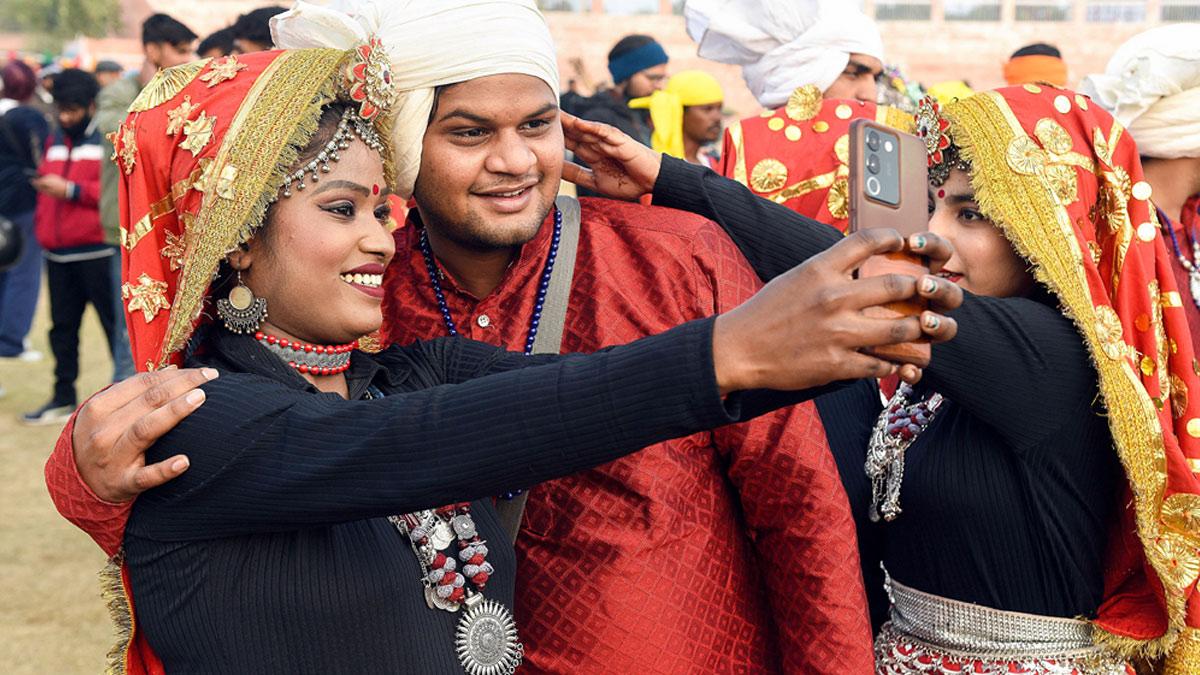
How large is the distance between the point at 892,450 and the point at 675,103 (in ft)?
19.2

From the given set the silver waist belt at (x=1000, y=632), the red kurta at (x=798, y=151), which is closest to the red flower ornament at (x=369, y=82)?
the silver waist belt at (x=1000, y=632)

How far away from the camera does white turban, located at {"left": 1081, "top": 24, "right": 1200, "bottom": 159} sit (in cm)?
339

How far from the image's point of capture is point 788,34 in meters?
4.75

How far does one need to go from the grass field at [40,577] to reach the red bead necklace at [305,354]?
10.8ft

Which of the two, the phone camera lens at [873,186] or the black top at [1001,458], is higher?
the phone camera lens at [873,186]

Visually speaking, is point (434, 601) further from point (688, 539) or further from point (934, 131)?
point (934, 131)

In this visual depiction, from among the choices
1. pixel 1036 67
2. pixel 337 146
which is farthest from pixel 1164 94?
pixel 1036 67

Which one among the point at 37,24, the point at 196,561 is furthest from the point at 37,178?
the point at 37,24

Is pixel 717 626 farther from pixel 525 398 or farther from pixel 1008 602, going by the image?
pixel 525 398

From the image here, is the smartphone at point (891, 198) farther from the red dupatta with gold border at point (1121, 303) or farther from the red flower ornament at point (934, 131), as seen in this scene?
the red flower ornament at point (934, 131)

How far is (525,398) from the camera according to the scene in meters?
1.55

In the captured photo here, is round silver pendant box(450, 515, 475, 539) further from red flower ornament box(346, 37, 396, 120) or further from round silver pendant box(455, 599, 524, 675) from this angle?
red flower ornament box(346, 37, 396, 120)

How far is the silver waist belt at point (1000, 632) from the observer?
8.11ft

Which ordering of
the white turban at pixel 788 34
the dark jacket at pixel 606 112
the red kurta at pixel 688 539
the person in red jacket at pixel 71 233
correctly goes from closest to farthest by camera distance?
the red kurta at pixel 688 539 → the white turban at pixel 788 34 → the dark jacket at pixel 606 112 → the person in red jacket at pixel 71 233
